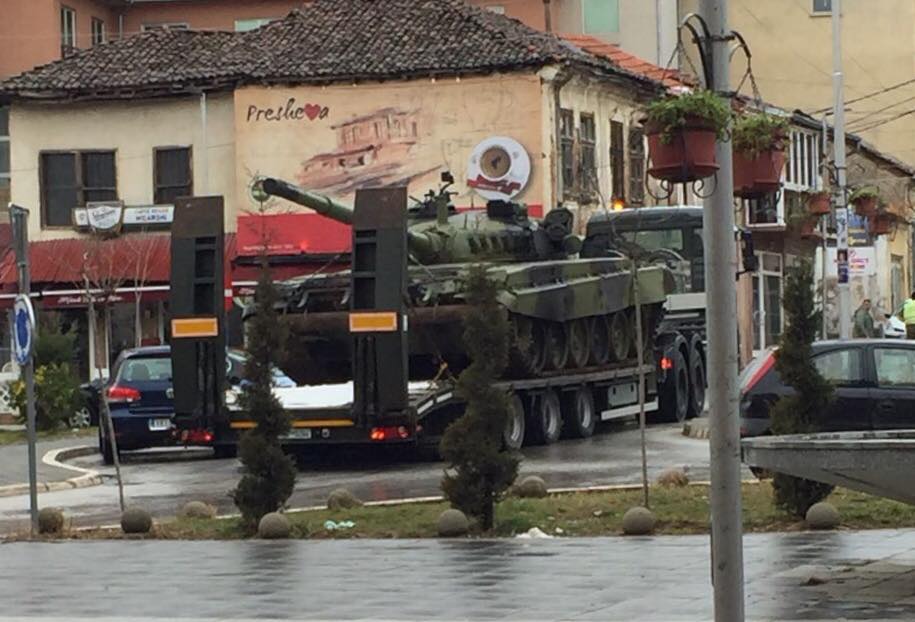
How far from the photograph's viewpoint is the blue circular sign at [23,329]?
18.2 metres

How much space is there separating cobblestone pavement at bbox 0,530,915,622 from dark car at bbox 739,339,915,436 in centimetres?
610

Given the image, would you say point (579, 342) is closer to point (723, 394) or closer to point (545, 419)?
point (545, 419)

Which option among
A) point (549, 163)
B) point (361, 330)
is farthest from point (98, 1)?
point (361, 330)

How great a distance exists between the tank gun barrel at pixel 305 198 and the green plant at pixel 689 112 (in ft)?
59.3

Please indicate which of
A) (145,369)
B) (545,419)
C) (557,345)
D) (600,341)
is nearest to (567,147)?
(600,341)

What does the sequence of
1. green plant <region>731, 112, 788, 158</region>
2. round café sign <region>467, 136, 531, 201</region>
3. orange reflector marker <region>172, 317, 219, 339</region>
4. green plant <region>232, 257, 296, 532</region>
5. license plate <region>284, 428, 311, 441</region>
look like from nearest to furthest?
green plant <region>731, 112, 788, 158</region>, green plant <region>232, 257, 296, 532</region>, license plate <region>284, 428, 311, 441</region>, orange reflector marker <region>172, 317, 219, 339</region>, round café sign <region>467, 136, 531, 201</region>

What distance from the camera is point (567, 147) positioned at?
146 feet

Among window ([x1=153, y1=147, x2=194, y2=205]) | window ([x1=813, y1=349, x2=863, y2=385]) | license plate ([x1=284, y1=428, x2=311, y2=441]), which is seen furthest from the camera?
window ([x1=153, y1=147, x2=194, y2=205])

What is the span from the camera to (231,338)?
30.2 meters

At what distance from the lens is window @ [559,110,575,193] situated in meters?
→ 43.9

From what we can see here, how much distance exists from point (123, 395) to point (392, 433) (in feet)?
17.8

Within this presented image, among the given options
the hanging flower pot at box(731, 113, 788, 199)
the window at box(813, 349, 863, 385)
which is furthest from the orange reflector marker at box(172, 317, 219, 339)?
the hanging flower pot at box(731, 113, 788, 199)

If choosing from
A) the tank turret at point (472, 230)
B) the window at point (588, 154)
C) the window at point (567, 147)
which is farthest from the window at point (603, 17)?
the tank turret at point (472, 230)

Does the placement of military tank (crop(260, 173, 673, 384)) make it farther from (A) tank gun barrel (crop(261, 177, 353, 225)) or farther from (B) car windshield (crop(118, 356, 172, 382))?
(B) car windshield (crop(118, 356, 172, 382))
